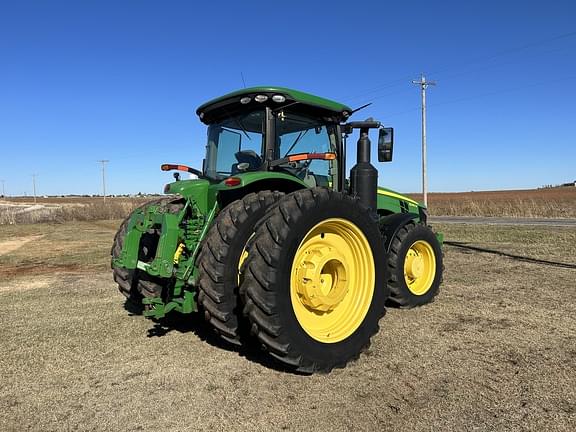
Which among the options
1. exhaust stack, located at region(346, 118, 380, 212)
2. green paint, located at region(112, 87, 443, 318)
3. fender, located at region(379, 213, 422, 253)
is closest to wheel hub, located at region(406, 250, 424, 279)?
fender, located at region(379, 213, 422, 253)

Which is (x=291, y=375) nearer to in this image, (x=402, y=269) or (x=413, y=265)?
(x=402, y=269)

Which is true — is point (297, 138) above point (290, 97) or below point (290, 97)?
below

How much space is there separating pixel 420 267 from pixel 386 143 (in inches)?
68.7

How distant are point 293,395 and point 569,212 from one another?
2792 cm

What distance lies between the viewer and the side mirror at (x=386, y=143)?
17.0 ft

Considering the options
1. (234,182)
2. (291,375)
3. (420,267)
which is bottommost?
(291,375)

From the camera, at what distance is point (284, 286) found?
3.24 m

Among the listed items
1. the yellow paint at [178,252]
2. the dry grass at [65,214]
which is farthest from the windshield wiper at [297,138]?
the dry grass at [65,214]

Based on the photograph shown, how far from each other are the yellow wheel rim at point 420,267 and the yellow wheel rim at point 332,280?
72.1 inches

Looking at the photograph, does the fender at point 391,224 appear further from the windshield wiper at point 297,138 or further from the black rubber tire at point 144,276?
the black rubber tire at point 144,276

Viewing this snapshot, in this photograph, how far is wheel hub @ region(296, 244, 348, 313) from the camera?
3605 mm

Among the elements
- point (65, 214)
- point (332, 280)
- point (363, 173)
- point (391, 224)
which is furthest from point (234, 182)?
point (65, 214)

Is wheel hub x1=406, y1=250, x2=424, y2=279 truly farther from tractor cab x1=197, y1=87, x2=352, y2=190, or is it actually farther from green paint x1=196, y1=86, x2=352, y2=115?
green paint x1=196, y1=86, x2=352, y2=115

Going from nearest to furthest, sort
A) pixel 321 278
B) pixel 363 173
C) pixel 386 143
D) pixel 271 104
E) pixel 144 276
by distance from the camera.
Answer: pixel 321 278, pixel 271 104, pixel 144 276, pixel 386 143, pixel 363 173
